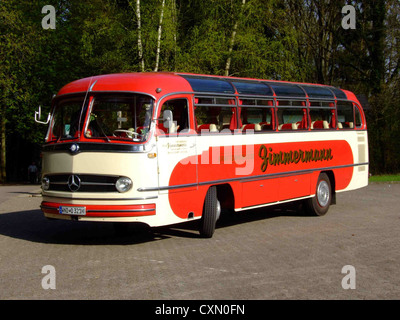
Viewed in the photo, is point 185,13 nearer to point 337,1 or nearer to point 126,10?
point 126,10

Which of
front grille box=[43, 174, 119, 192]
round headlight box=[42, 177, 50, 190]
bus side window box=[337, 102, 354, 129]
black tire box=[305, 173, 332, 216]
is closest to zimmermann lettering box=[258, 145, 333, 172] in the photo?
black tire box=[305, 173, 332, 216]

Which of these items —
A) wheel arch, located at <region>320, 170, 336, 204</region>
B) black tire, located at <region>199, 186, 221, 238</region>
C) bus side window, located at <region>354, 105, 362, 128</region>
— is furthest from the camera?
bus side window, located at <region>354, 105, 362, 128</region>

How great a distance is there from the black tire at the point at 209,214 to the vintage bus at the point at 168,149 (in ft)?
0.06

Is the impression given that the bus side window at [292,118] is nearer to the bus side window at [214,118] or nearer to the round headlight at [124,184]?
the bus side window at [214,118]

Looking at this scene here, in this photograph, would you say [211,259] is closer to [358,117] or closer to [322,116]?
[322,116]

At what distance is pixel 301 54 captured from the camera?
35.2m

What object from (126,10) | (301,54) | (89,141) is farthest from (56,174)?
(301,54)

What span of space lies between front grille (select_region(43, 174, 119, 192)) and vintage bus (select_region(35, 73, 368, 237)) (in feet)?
0.05

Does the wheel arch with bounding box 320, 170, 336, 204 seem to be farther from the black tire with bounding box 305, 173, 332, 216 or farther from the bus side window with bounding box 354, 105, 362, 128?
the bus side window with bounding box 354, 105, 362, 128

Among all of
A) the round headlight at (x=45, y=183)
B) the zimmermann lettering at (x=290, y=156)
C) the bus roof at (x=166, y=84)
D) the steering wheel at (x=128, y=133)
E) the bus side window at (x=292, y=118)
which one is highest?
the bus roof at (x=166, y=84)

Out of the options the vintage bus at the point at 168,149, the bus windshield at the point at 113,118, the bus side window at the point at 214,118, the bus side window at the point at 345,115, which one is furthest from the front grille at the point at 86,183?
the bus side window at the point at 345,115

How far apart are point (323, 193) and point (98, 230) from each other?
5493 millimetres

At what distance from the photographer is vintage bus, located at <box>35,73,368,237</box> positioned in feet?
32.5

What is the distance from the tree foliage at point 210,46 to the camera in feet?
92.8
